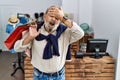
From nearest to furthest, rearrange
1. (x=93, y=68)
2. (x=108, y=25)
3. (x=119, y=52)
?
(x=119, y=52) < (x=93, y=68) < (x=108, y=25)

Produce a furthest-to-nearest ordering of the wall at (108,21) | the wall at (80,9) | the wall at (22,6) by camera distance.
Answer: the wall at (22,6)
the wall at (80,9)
the wall at (108,21)

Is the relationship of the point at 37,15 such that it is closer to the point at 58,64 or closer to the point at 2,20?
the point at 2,20

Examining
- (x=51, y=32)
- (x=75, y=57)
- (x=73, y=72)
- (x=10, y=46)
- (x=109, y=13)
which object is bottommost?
(x=73, y=72)

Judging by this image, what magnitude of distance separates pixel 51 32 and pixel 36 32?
132 millimetres

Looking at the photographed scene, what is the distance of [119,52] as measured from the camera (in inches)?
110

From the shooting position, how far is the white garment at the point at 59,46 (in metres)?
1.62

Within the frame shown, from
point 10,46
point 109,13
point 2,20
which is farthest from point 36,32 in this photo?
point 2,20

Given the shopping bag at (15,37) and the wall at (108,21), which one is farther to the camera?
the wall at (108,21)

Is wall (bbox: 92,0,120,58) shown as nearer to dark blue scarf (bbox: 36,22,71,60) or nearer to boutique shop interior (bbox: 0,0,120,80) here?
boutique shop interior (bbox: 0,0,120,80)

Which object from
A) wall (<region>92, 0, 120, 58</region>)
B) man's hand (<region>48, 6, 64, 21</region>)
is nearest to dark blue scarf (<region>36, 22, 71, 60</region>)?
man's hand (<region>48, 6, 64, 21</region>)

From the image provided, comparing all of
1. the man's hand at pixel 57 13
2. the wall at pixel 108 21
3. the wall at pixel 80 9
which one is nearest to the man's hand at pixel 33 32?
the man's hand at pixel 57 13

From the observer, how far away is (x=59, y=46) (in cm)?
165

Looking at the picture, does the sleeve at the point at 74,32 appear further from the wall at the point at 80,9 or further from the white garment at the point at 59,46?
the wall at the point at 80,9

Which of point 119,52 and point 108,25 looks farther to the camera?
point 108,25
